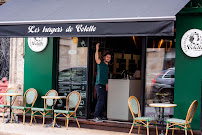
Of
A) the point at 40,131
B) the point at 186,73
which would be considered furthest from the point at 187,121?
the point at 40,131

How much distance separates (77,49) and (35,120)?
2.21 m

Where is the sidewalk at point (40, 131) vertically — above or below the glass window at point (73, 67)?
below

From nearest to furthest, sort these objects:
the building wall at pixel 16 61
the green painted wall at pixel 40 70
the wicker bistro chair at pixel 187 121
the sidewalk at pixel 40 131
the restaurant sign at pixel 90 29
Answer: the restaurant sign at pixel 90 29 → the wicker bistro chair at pixel 187 121 → the sidewalk at pixel 40 131 → the green painted wall at pixel 40 70 → the building wall at pixel 16 61

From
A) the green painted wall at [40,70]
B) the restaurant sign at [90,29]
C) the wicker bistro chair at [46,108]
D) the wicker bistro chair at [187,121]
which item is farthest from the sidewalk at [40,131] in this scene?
the restaurant sign at [90,29]

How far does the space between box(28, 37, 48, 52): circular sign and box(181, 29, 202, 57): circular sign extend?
380cm

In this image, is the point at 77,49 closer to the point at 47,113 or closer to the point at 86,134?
the point at 47,113

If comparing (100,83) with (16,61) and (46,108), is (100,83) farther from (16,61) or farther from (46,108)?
(16,61)

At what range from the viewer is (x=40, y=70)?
10555 mm

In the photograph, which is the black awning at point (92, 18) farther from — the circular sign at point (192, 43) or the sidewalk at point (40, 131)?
the sidewalk at point (40, 131)

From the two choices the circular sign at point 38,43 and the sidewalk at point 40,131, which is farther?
the circular sign at point 38,43

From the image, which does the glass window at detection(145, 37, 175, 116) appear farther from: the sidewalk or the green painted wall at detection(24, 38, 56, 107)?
the green painted wall at detection(24, 38, 56, 107)

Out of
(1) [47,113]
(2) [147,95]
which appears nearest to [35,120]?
(1) [47,113]

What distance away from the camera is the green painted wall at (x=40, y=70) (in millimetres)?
10414

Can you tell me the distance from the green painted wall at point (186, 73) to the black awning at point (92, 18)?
831 millimetres
